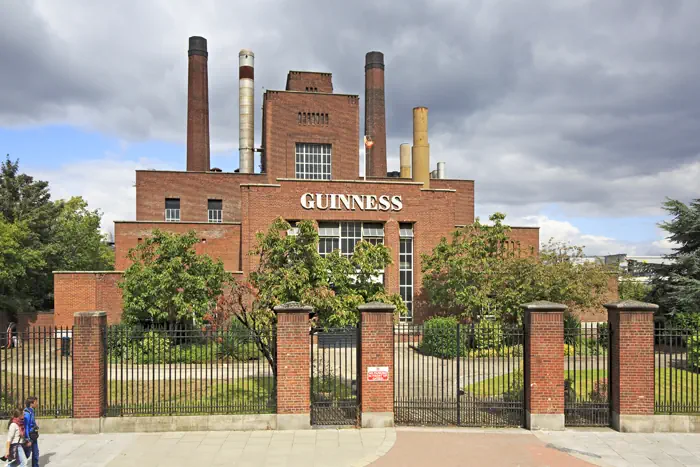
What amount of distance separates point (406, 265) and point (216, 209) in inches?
662

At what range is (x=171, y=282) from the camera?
2212 cm

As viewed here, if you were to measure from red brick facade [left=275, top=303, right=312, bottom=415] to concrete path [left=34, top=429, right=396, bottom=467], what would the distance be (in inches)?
26.9

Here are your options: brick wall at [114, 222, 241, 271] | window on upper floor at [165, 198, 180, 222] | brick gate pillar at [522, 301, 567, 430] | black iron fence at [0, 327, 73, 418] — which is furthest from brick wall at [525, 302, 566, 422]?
window on upper floor at [165, 198, 180, 222]

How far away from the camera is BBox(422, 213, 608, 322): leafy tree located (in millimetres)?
23944

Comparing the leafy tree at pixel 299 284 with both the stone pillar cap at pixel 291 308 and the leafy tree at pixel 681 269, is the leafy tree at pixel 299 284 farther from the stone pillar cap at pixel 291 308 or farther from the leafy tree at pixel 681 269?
the leafy tree at pixel 681 269

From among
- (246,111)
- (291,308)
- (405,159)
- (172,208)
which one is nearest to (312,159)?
(246,111)

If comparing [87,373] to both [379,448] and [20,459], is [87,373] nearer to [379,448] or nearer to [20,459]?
[20,459]

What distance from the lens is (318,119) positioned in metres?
38.4

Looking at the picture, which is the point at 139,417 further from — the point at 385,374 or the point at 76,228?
the point at 76,228

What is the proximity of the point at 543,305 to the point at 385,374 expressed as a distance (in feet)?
13.5

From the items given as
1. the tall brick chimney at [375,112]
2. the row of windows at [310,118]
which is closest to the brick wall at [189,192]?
the row of windows at [310,118]

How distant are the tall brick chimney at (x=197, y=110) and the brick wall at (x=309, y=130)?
721 cm

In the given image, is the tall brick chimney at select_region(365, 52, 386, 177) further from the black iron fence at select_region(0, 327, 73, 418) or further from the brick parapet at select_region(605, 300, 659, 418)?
the brick parapet at select_region(605, 300, 659, 418)

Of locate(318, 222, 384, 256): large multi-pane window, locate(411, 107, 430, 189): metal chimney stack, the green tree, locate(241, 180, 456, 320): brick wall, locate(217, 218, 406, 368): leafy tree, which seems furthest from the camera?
locate(411, 107, 430, 189): metal chimney stack
